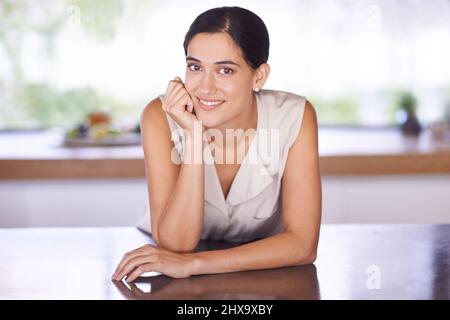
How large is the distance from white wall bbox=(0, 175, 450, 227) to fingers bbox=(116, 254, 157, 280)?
1388mm

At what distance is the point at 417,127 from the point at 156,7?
4.70 ft

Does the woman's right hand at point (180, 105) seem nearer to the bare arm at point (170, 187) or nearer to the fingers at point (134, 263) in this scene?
the bare arm at point (170, 187)

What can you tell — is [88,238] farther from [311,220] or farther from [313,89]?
[313,89]

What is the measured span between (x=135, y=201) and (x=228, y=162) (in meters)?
1.15

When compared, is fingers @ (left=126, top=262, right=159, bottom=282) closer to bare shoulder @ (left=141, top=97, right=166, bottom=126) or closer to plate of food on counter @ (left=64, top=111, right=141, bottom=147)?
bare shoulder @ (left=141, top=97, right=166, bottom=126)

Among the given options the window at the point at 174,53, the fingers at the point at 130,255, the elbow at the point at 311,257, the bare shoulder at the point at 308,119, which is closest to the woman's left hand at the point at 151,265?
the fingers at the point at 130,255

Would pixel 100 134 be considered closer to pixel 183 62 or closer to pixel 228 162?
pixel 183 62

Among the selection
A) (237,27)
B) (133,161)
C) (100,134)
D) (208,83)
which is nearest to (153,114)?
(208,83)

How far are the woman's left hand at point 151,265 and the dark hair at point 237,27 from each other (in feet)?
1.61

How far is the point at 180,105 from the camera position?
1.53 m

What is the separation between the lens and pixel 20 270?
4.33 ft

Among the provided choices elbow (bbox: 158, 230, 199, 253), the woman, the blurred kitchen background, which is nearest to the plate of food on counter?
the blurred kitchen background

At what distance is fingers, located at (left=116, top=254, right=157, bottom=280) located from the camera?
→ 4.16ft
